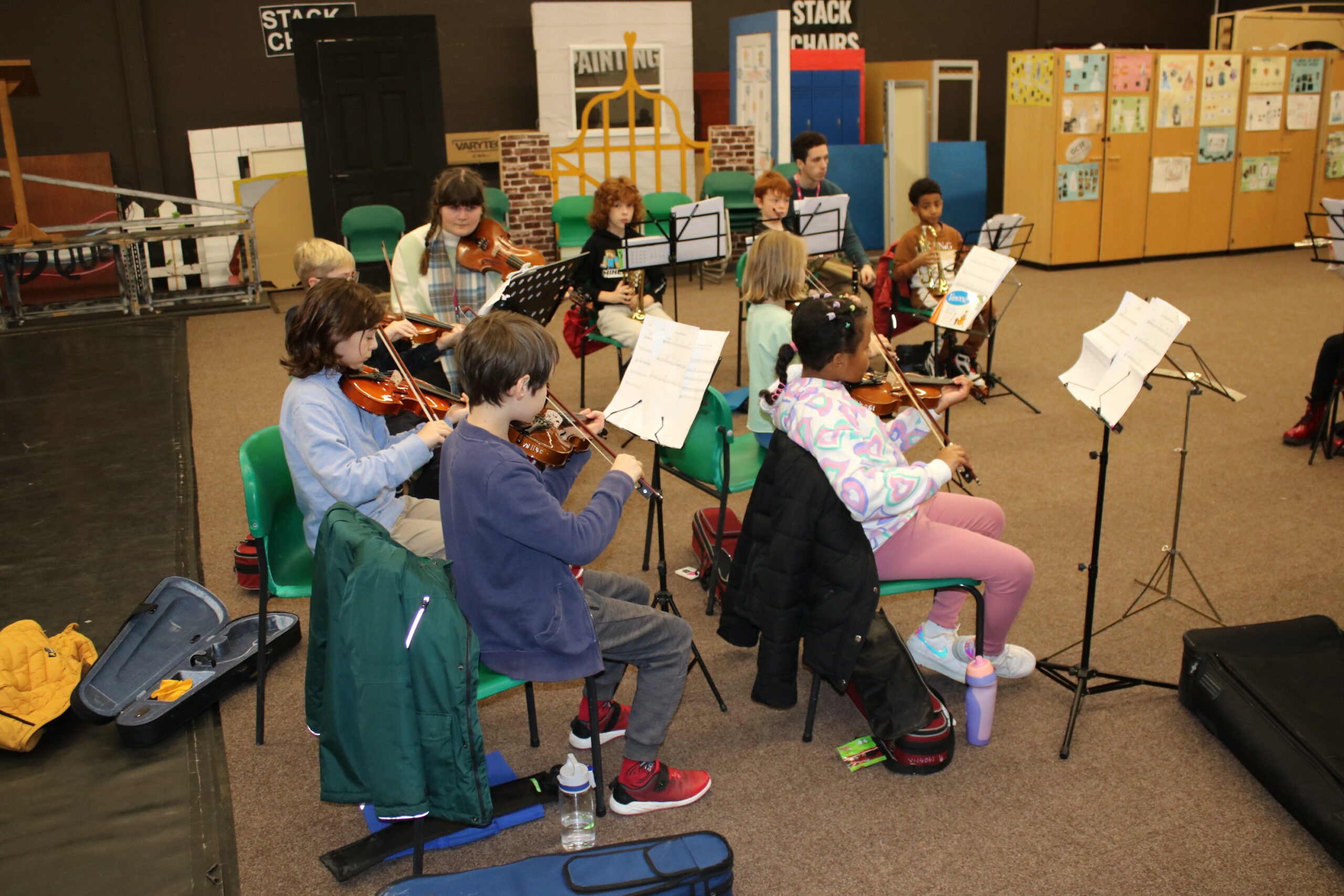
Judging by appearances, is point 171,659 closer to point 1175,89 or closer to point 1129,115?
point 1129,115

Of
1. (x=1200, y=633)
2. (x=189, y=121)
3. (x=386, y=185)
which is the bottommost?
(x=1200, y=633)

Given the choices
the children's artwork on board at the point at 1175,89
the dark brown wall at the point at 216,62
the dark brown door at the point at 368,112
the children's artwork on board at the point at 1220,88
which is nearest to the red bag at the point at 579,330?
the dark brown door at the point at 368,112

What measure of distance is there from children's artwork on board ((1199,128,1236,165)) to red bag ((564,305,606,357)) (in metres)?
6.90

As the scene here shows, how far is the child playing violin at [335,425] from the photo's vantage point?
2.62 meters

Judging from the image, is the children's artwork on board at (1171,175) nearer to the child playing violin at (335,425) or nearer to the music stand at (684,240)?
the music stand at (684,240)

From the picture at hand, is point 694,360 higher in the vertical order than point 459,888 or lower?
higher

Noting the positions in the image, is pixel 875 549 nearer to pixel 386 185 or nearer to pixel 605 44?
pixel 386 185

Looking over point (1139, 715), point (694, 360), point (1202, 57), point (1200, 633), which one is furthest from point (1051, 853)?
point (1202, 57)

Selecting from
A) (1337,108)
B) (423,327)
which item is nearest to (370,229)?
(423,327)

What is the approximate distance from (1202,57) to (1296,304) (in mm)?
2847

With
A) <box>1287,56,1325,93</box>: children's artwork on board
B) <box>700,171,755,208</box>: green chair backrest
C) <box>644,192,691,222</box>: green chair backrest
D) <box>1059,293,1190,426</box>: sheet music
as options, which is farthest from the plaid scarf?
<box>1287,56,1325,93</box>: children's artwork on board

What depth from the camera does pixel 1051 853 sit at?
7.66 ft

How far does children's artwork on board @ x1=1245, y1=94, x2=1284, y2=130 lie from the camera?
931 cm

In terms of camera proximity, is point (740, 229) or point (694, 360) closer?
point (694, 360)
